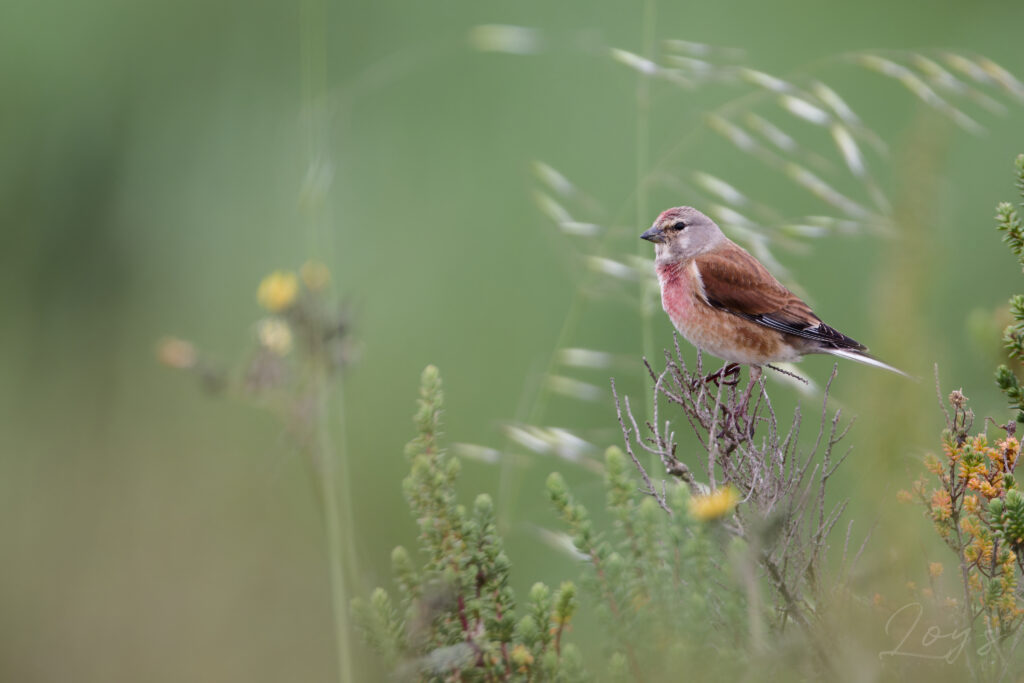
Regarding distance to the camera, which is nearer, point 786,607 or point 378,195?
point 786,607

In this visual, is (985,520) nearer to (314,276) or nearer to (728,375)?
(728,375)

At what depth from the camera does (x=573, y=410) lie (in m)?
4.17

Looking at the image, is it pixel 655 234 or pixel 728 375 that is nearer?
pixel 728 375

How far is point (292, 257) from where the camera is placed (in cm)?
490

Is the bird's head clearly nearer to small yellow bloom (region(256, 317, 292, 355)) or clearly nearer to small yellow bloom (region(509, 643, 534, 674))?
small yellow bloom (region(256, 317, 292, 355))

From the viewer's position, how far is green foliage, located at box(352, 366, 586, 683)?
1.59 meters

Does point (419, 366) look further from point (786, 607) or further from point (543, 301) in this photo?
point (786, 607)

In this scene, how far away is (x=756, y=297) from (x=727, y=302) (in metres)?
0.09

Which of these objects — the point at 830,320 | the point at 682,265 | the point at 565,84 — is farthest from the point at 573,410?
the point at 565,84

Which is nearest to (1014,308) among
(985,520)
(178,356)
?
(985,520)

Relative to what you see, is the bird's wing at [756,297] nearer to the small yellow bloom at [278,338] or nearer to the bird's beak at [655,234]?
the bird's beak at [655,234]

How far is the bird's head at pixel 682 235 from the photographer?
270 centimetres

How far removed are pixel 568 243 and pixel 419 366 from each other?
126 centimetres

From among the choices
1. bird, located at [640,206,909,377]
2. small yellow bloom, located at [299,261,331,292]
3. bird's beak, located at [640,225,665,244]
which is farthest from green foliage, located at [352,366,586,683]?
bird's beak, located at [640,225,665,244]
